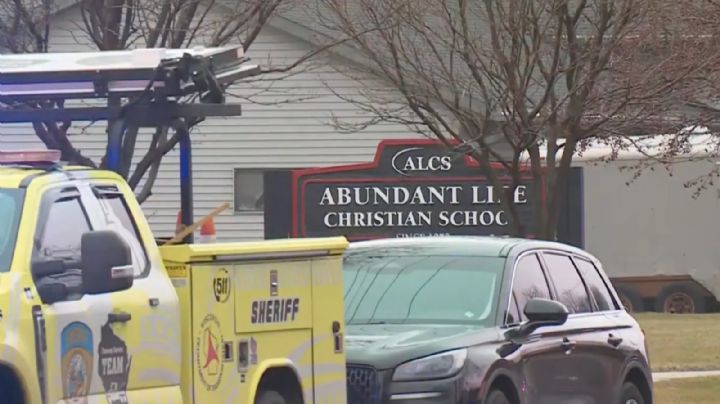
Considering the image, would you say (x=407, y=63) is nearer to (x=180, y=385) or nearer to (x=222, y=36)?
(x=222, y=36)

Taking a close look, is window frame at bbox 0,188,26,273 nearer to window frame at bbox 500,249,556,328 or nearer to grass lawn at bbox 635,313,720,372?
window frame at bbox 500,249,556,328

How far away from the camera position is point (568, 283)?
11.0 meters

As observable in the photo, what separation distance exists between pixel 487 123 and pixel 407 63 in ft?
3.66

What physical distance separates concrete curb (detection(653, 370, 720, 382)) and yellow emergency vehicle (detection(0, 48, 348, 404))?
9.83 m

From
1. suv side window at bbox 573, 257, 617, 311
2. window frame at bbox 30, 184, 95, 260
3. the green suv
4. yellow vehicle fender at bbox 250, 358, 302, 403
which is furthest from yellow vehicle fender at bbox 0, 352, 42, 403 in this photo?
suv side window at bbox 573, 257, 617, 311

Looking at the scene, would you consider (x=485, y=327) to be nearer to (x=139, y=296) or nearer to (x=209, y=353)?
(x=209, y=353)

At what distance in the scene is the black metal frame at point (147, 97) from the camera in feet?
25.2

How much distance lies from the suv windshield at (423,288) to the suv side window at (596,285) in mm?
1348

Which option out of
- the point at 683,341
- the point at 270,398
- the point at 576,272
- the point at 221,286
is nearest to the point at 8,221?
the point at 221,286

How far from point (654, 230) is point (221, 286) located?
2257 centimetres

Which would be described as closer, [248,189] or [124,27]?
[124,27]

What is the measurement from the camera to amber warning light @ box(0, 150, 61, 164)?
7387 millimetres

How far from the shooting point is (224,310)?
24.5 feet

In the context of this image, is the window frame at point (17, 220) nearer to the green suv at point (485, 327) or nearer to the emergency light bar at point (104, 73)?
the emergency light bar at point (104, 73)
